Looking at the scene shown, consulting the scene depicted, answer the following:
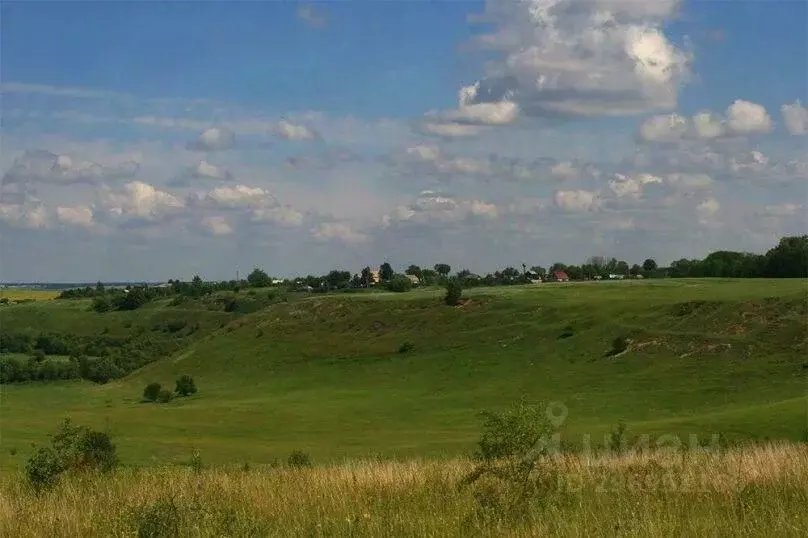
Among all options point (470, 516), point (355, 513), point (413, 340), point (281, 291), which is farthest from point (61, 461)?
point (281, 291)

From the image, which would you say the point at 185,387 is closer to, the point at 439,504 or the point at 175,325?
the point at 175,325

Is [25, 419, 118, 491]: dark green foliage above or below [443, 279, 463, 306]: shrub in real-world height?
below

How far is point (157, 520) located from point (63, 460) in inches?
252

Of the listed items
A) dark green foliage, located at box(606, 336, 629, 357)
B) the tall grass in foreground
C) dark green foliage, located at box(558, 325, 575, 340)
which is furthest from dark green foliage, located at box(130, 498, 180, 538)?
dark green foliage, located at box(558, 325, 575, 340)

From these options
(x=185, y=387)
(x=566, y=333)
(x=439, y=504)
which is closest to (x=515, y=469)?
(x=439, y=504)

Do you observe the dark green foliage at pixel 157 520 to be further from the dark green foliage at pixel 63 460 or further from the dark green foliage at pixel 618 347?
the dark green foliage at pixel 618 347

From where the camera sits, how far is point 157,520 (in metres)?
9.27

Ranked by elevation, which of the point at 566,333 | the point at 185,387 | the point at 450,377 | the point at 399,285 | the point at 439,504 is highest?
the point at 399,285

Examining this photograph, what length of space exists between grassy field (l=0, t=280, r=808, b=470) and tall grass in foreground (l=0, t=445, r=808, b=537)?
16.2m

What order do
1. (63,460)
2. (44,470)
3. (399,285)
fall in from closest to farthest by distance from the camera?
(44,470) < (63,460) < (399,285)

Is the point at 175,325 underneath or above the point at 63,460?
underneath

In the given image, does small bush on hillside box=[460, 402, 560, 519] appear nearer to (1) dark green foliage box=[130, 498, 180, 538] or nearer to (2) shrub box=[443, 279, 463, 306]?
(1) dark green foliage box=[130, 498, 180, 538]

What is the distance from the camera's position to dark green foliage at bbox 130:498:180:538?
9117 mm

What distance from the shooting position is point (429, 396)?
77688 millimetres
